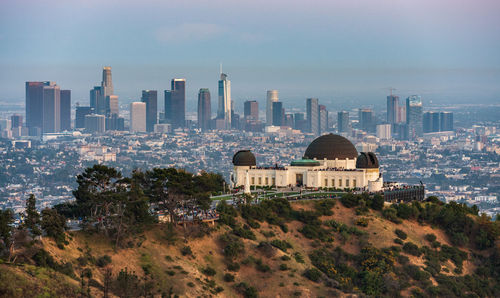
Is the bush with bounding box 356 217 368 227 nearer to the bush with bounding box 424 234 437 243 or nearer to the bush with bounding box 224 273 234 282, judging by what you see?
the bush with bounding box 424 234 437 243

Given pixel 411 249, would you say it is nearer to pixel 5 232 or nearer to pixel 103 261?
pixel 103 261

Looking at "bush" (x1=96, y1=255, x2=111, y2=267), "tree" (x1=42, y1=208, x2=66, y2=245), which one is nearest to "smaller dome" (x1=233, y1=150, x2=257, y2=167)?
"bush" (x1=96, y1=255, x2=111, y2=267)

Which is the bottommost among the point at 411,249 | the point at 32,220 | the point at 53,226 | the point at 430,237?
the point at 411,249

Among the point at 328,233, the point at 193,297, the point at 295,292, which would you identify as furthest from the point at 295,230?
the point at 193,297

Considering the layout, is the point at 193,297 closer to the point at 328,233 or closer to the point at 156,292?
the point at 156,292

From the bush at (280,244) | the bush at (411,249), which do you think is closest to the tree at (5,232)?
the bush at (280,244)

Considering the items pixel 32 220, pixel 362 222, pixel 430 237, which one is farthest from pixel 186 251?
pixel 430 237
